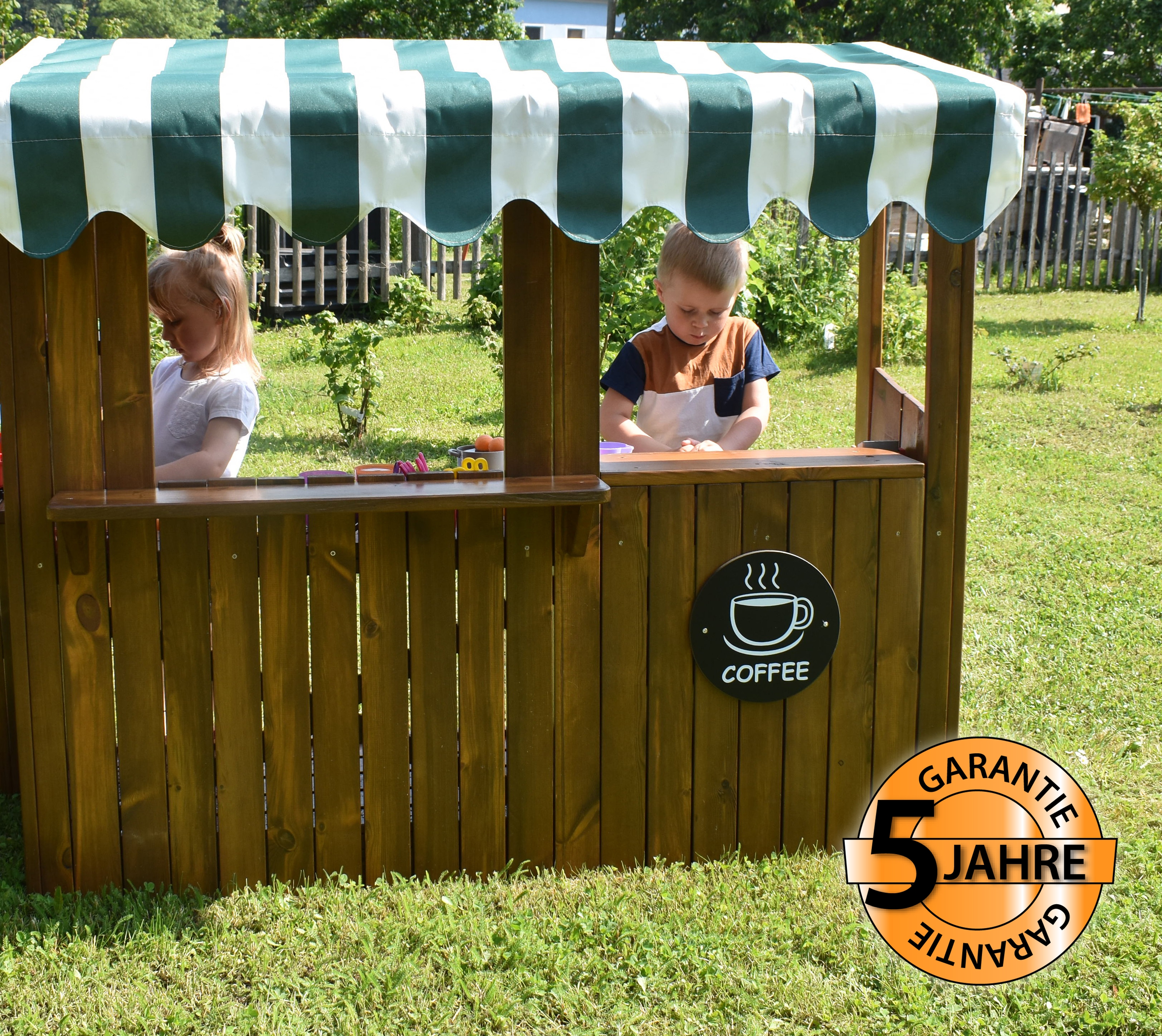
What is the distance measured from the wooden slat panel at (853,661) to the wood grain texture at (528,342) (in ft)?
2.77

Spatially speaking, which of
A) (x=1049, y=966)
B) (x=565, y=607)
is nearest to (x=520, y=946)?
(x=565, y=607)

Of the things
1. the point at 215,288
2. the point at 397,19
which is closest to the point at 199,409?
the point at 215,288

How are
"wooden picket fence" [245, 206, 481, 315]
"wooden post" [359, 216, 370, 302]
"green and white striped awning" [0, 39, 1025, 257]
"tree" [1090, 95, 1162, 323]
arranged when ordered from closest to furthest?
"green and white striped awning" [0, 39, 1025, 257], "wooden post" [359, 216, 370, 302], "tree" [1090, 95, 1162, 323], "wooden picket fence" [245, 206, 481, 315]

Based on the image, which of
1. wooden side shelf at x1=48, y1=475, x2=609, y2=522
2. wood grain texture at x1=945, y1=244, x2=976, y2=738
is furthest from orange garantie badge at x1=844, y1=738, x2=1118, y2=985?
wooden side shelf at x1=48, y1=475, x2=609, y2=522

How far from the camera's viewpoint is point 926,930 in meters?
3.09

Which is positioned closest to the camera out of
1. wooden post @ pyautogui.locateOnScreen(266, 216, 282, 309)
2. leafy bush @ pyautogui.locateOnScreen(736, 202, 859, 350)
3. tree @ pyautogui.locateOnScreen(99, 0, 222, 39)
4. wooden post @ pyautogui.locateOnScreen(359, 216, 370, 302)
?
leafy bush @ pyautogui.locateOnScreen(736, 202, 859, 350)

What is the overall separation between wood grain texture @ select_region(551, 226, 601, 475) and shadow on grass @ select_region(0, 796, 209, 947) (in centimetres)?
153

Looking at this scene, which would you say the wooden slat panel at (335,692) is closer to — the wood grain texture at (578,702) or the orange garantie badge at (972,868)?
the wood grain texture at (578,702)

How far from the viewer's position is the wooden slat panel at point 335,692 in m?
3.15

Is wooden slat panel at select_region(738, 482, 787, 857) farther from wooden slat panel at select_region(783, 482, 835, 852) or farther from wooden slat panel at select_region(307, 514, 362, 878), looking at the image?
wooden slat panel at select_region(307, 514, 362, 878)

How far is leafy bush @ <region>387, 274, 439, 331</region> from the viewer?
12.3m

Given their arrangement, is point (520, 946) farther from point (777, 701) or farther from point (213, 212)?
point (213, 212)

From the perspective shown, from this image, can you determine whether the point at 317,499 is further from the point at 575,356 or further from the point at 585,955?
the point at 585,955

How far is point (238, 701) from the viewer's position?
3189 mm
